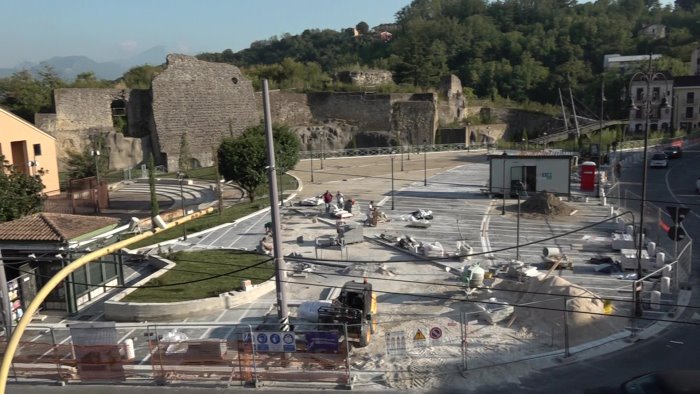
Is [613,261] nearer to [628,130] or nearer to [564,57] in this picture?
[628,130]

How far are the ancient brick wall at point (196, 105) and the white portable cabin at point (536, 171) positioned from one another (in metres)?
22.8

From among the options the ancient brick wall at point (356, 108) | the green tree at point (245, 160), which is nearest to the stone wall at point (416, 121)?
the ancient brick wall at point (356, 108)

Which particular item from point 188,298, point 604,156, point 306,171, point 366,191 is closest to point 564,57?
point 604,156

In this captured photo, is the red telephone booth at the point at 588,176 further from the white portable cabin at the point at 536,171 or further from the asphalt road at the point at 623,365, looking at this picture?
the asphalt road at the point at 623,365

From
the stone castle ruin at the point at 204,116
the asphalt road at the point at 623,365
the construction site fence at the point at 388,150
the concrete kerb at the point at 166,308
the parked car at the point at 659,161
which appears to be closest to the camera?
the asphalt road at the point at 623,365

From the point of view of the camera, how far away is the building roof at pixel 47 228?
45.6ft

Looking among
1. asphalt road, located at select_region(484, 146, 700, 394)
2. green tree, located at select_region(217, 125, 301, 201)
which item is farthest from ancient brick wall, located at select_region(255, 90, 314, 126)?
asphalt road, located at select_region(484, 146, 700, 394)

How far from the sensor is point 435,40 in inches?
2913

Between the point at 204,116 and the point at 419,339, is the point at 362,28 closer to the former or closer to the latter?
the point at 204,116

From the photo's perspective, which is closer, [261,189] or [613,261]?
[613,261]

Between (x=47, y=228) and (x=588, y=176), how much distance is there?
21.3 meters

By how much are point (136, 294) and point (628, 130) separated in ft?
163

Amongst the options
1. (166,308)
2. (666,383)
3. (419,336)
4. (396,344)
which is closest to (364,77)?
(166,308)

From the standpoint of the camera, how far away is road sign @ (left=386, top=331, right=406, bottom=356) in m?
10.8
